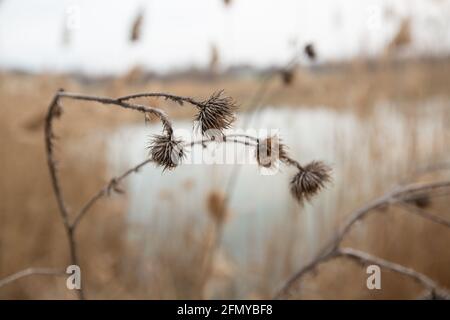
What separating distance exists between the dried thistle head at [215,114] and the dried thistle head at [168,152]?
1.5 inches

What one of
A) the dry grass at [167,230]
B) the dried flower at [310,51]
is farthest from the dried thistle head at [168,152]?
the dry grass at [167,230]

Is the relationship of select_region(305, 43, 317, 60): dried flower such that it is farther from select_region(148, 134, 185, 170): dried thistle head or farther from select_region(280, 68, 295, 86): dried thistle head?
select_region(148, 134, 185, 170): dried thistle head

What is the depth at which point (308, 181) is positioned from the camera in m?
0.73

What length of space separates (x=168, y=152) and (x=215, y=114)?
74 millimetres

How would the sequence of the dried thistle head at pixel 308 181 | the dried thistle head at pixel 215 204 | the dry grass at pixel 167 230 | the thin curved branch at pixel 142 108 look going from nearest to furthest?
the thin curved branch at pixel 142 108 → the dried thistle head at pixel 308 181 → the dried thistle head at pixel 215 204 → the dry grass at pixel 167 230

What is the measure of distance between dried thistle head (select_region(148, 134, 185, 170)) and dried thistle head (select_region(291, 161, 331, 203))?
193 mm

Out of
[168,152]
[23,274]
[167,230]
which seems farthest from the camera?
[167,230]

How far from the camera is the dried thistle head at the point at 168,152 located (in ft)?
2.01

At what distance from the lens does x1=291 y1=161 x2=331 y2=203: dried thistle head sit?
73 centimetres

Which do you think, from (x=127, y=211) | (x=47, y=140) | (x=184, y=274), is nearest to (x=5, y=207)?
(x=127, y=211)

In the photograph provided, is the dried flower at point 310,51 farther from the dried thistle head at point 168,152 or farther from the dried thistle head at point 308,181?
the dried thistle head at point 168,152

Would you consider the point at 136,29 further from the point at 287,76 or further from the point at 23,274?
the point at 23,274

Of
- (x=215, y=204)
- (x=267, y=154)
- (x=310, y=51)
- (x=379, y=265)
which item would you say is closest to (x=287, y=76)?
(x=310, y=51)

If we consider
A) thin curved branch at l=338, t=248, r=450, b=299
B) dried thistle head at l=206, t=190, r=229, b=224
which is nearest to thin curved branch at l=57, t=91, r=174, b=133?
thin curved branch at l=338, t=248, r=450, b=299
